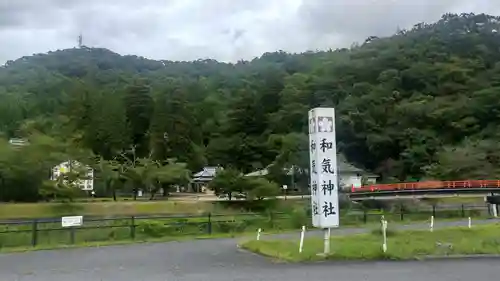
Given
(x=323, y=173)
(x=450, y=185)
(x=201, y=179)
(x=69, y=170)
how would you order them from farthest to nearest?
(x=201, y=179)
(x=450, y=185)
(x=69, y=170)
(x=323, y=173)

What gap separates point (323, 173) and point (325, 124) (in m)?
1.12

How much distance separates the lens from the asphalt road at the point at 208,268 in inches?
359

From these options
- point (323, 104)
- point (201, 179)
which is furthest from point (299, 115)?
point (201, 179)

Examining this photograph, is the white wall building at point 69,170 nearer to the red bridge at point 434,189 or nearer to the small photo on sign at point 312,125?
the red bridge at point 434,189

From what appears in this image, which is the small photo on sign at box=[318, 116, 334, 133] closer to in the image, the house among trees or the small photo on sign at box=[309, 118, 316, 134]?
the small photo on sign at box=[309, 118, 316, 134]

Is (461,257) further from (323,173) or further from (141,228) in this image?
(141,228)

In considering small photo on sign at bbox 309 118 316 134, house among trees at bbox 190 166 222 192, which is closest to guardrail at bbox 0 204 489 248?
small photo on sign at bbox 309 118 316 134

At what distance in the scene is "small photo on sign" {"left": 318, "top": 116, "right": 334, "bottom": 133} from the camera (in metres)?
12.5

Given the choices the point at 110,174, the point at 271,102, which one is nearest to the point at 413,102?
the point at 271,102

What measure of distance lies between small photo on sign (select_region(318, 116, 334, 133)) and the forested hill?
3602 cm

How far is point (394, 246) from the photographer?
41.5ft

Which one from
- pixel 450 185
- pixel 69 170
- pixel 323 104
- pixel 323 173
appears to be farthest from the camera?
pixel 323 104

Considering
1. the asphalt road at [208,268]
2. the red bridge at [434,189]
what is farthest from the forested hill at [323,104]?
the asphalt road at [208,268]

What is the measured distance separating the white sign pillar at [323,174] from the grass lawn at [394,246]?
76cm
